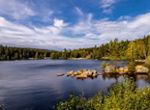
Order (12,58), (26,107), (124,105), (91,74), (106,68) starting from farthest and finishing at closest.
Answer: (12,58) < (106,68) < (91,74) < (26,107) < (124,105)

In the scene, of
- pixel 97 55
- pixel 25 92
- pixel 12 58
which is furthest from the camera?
pixel 12 58

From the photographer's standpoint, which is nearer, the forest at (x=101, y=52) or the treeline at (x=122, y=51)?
the treeline at (x=122, y=51)

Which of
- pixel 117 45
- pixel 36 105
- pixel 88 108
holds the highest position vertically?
pixel 117 45

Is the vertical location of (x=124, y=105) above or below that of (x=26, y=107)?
above

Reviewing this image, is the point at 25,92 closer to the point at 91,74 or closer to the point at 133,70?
the point at 91,74

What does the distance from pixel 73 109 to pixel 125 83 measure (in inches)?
324

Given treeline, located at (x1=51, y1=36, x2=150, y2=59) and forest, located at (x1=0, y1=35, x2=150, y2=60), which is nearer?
treeline, located at (x1=51, y1=36, x2=150, y2=59)

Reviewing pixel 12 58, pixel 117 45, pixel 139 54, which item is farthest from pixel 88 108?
pixel 12 58

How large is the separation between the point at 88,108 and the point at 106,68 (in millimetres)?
46947

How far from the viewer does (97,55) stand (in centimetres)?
15738

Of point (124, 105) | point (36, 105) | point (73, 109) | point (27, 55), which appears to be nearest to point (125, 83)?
point (124, 105)

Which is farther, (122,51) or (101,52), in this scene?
(101,52)

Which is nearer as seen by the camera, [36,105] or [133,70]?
[36,105]

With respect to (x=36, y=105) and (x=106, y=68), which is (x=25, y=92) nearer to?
(x=36, y=105)
